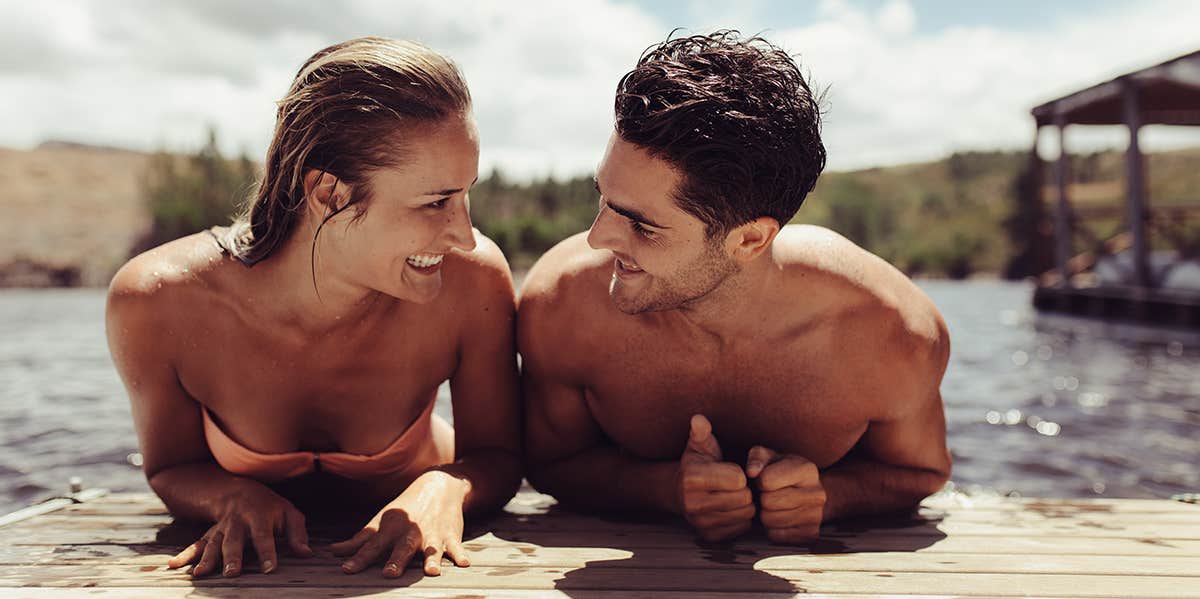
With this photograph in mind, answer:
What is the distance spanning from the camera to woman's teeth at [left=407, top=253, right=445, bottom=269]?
2.35 metres

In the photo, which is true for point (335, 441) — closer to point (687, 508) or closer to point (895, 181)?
point (687, 508)

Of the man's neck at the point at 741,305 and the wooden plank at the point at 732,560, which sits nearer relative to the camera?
the wooden plank at the point at 732,560

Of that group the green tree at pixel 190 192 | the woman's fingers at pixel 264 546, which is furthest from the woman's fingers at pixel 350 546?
the green tree at pixel 190 192

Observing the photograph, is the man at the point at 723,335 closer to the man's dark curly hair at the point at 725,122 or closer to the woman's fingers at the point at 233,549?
the man's dark curly hair at the point at 725,122

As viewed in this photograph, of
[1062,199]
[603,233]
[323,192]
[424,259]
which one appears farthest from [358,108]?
[1062,199]

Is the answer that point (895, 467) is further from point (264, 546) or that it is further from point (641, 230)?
point (264, 546)

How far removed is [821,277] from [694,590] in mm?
951

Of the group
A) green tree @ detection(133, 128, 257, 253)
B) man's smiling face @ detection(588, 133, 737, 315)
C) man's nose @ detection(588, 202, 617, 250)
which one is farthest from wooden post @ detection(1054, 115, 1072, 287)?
green tree @ detection(133, 128, 257, 253)

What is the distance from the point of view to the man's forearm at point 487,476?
2.44 meters

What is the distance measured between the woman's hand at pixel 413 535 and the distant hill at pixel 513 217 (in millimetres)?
19354

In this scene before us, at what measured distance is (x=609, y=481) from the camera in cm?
260

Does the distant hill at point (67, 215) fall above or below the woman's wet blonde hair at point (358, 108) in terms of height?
above

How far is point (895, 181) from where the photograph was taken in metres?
96.9

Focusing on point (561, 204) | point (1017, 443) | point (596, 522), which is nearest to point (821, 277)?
point (596, 522)
